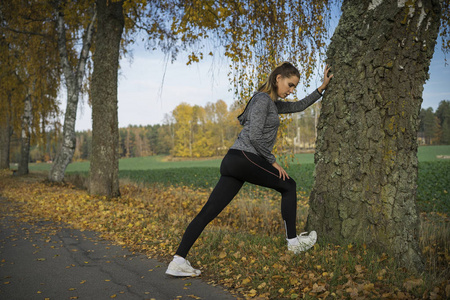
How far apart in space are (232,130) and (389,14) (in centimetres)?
5781

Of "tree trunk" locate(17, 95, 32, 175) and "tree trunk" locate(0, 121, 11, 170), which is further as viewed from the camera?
"tree trunk" locate(0, 121, 11, 170)

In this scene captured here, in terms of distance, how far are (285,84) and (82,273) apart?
3.12 meters

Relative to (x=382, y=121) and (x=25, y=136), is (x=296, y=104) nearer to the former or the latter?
(x=382, y=121)

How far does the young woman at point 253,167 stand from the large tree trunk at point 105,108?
6.18 metres

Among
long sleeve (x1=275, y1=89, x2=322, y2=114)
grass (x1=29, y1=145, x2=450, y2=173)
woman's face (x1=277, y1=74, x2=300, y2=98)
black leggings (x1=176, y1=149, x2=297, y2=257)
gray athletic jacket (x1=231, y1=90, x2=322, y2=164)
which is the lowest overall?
grass (x1=29, y1=145, x2=450, y2=173)

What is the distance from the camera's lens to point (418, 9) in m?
3.51

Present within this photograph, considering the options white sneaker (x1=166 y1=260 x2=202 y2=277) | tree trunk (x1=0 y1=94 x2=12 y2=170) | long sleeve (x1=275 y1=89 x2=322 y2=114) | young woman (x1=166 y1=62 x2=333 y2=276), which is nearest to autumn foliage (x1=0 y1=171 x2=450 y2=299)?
white sneaker (x1=166 y1=260 x2=202 y2=277)

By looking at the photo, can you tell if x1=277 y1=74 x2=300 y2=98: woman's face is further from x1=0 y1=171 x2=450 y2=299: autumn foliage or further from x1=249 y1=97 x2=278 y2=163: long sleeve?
x1=0 y1=171 x2=450 y2=299: autumn foliage

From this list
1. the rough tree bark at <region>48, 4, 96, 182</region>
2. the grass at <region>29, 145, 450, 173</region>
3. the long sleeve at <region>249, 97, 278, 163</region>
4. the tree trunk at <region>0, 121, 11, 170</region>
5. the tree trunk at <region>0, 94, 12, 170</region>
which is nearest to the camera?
the long sleeve at <region>249, 97, 278, 163</region>

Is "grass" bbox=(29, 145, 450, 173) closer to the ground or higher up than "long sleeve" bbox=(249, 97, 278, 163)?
closer to the ground

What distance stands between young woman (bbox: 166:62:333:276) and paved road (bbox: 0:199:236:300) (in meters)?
0.32

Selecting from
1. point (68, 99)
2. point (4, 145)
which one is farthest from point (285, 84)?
point (4, 145)

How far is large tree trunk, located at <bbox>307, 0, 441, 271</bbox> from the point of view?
3557 millimetres

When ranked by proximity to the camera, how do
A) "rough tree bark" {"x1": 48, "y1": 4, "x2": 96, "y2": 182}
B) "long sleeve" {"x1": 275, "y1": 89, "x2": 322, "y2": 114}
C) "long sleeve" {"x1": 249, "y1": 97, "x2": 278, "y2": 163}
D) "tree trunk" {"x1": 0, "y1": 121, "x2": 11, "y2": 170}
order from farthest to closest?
"tree trunk" {"x1": 0, "y1": 121, "x2": 11, "y2": 170} → "rough tree bark" {"x1": 48, "y1": 4, "x2": 96, "y2": 182} → "long sleeve" {"x1": 275, "y1": 89, "x2": 322, "y2": 114} → "long sleeve" {"x1": 249, "y1": 97, "x2": 278, "y2": 163}
